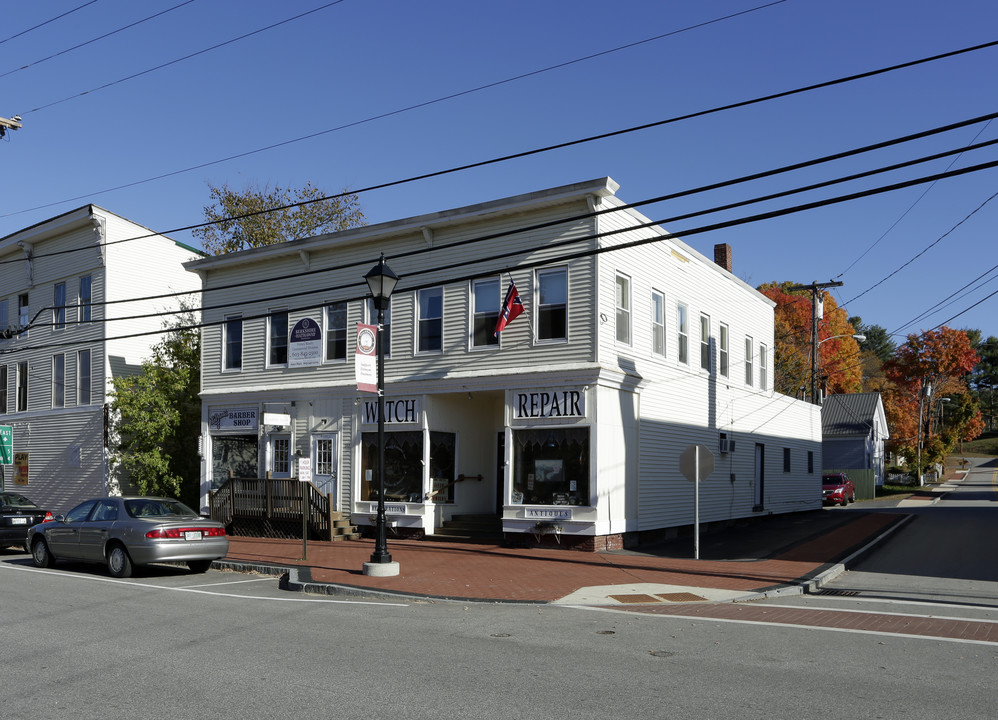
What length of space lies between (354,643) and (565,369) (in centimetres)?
1077

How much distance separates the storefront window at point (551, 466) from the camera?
63.7ft

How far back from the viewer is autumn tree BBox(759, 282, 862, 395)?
2044 inches

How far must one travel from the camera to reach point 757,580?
586 inches

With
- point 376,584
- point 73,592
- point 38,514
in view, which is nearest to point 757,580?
point 376,584

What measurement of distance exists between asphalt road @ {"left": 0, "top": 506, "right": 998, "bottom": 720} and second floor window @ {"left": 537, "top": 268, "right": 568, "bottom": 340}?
8.87 m

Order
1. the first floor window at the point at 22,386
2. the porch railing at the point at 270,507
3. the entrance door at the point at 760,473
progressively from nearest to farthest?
the porch railing at the point at 270,507 → the entrance door at the point at 760,473 → the first floor window at the point at 22,386

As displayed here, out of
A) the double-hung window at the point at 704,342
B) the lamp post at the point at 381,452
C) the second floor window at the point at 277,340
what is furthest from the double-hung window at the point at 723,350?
the lamp post at the point at 381,452

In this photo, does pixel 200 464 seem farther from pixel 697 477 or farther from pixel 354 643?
pixel 354 643

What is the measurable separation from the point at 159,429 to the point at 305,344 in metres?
6.72

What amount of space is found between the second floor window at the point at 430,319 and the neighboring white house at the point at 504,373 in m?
0.05

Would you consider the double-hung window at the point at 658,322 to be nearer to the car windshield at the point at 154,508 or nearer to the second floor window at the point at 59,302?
the car windshield at the point at 154,508

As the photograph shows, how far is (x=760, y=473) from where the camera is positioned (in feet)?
96.8

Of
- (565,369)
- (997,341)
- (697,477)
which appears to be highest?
(997,341)

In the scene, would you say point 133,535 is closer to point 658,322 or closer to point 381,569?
point 381,569
